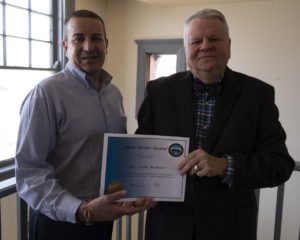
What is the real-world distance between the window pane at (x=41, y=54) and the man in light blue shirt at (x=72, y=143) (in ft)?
6.84

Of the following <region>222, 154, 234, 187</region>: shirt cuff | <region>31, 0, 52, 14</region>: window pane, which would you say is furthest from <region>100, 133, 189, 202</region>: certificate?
<region>31, 0, 52, 14</region>: window pane

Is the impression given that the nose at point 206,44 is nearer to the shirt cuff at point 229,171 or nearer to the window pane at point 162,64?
the shirt cuff at point 229,171

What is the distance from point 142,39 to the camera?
4141 millimetres

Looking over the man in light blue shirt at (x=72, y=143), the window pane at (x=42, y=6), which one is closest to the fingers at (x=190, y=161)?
the man in light blue shirt at (x=72, y=143)

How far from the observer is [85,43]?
4.09ft

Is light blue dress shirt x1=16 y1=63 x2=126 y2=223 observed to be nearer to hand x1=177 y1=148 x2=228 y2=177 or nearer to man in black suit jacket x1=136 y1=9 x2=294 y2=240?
man in black suit jacket x1=136 y1=9 x2=294 y2=240

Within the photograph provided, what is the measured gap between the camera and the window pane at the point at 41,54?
322 cm

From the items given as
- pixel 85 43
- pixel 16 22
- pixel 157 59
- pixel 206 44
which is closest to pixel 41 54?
pixel 16 22

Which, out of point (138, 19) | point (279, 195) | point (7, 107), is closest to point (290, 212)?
point (279, 195)

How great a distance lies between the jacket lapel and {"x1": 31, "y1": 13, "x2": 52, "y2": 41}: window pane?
255cm

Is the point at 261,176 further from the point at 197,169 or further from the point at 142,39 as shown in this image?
the point at 142,39

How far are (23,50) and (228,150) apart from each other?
2574 millimetres

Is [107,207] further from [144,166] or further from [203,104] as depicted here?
[203,104]

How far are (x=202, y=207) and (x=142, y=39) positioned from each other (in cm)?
332
